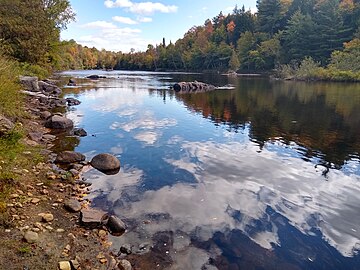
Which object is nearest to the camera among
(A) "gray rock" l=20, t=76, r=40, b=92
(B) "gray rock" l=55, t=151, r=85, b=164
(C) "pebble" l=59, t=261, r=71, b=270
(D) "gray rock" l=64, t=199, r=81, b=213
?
(C) "pebble" l=59, t=261, r=71, b=270

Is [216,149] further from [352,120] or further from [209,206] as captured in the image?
[352,120]

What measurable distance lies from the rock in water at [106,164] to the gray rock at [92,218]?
3396mm

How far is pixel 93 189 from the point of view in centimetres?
920

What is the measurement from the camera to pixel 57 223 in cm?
671

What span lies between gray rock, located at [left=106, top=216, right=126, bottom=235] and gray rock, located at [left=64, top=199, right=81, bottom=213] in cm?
99

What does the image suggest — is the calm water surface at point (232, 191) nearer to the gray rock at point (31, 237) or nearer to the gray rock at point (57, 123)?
the gray rock at point (57, 123)

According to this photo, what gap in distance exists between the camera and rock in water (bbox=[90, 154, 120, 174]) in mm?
10883

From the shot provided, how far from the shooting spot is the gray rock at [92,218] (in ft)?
22.8

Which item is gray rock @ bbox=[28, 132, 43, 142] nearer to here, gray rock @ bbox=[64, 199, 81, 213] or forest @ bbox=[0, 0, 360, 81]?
gray rock @ bbox=[64, 199, 81, 213]

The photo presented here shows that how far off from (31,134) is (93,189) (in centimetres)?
606

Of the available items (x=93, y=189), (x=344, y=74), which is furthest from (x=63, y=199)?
(x=344, y=74)

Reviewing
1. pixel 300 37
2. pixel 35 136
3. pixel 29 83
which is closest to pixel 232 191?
pixel 35 136

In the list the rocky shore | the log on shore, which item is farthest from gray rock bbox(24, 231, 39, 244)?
the log on shore

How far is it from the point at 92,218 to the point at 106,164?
4015mm
